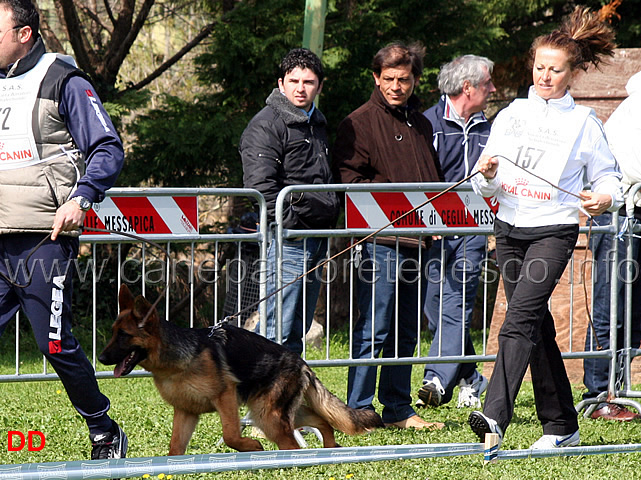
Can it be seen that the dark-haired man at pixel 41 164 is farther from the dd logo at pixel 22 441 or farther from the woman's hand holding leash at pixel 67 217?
the dd logo at pixel 22 441

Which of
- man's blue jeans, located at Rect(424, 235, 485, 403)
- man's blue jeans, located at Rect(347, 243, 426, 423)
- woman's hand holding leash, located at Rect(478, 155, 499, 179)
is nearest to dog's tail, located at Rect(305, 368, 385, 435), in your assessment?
man's blue jeans, located at Rect(347, 243, 426, 423)

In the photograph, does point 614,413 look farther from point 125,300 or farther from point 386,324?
point 125,300

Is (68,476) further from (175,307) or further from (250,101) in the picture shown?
(250,101)

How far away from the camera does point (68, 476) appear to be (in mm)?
3594

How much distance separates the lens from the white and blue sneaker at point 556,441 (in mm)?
4672

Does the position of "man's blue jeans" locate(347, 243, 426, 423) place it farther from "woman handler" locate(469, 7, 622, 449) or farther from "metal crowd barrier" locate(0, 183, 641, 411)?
"woman handler" locate(469, 7, 622, 449)

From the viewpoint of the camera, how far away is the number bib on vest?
446cm

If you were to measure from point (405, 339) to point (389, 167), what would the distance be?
1.17 meters

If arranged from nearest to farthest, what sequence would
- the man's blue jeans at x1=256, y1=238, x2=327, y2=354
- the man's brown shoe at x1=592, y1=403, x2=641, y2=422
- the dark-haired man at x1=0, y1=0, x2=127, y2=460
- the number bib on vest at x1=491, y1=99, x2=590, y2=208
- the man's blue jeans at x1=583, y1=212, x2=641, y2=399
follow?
the dark-haired man at x1=0, y1=0, x2=127, y2=460
the number bib on vest at x1=491, y1=99, x2=590, y2=208
the man's blue jeans at x1=256, y1=238, x2=327, y2=354
the man's brown shoe at x1=592, y1=403, x2=641, y2=422
the man's blue jeans at x1=583, y1=212, x2=641, y2=399

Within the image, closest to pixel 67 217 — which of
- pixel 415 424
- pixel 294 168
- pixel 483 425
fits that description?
→ pixel 294 168

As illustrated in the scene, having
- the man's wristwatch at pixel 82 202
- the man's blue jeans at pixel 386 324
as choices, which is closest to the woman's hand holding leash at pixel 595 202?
the man's blue jeans at pixel 386 324

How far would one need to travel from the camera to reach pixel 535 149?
4.49 meters

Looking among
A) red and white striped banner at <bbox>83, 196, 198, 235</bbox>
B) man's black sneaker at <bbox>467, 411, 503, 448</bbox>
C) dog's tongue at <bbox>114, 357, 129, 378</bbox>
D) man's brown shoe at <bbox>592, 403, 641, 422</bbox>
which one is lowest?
man's brown shoe at <bbox>592, 403, 641, 422</bbox>

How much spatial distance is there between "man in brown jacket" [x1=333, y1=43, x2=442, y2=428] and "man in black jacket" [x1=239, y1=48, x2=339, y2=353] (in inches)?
10.8
